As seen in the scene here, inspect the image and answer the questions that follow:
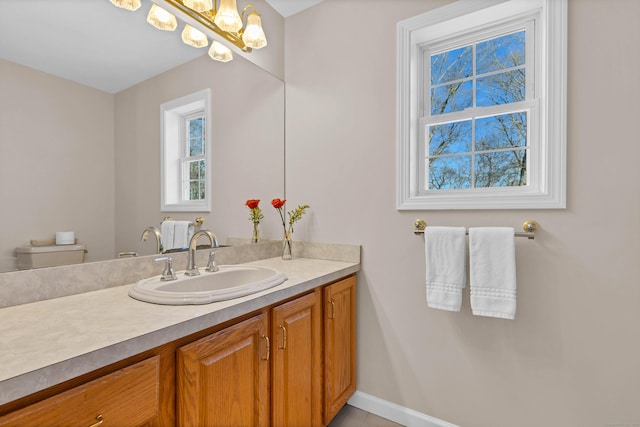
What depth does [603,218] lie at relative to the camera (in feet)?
4.14

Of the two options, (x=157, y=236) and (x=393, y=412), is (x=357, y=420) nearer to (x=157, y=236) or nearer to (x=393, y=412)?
(x=393, y=412)

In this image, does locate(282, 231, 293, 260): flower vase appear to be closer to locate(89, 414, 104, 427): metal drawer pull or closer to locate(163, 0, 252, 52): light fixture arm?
locate(163, 0, 252, 52): light fixture arm

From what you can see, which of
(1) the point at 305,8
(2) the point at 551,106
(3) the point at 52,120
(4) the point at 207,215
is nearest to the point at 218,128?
(4) the point at 207,215

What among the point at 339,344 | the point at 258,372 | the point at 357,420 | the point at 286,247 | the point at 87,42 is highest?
the point at 87,42

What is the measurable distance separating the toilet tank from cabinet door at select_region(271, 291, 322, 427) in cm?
76

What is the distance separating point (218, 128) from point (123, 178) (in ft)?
1.94

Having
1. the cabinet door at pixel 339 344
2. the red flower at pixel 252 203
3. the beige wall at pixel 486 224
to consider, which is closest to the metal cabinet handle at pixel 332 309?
the cabinet door at pixel 339 344

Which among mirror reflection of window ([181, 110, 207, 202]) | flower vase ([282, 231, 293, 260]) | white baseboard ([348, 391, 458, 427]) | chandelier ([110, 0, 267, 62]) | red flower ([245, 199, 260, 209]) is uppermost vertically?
chandelier ([110, 0, 267, 62])

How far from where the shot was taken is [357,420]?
1710mm

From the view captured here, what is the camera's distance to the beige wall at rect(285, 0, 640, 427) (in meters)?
1.24

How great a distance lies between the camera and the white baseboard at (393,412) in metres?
1.62

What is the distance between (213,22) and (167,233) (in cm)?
107

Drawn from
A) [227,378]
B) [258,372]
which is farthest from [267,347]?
[227,378]

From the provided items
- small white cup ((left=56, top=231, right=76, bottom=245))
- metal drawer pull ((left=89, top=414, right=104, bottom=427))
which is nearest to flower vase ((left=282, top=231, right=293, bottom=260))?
small white cup ((left=56, top=231, right=76, bottom=245))
